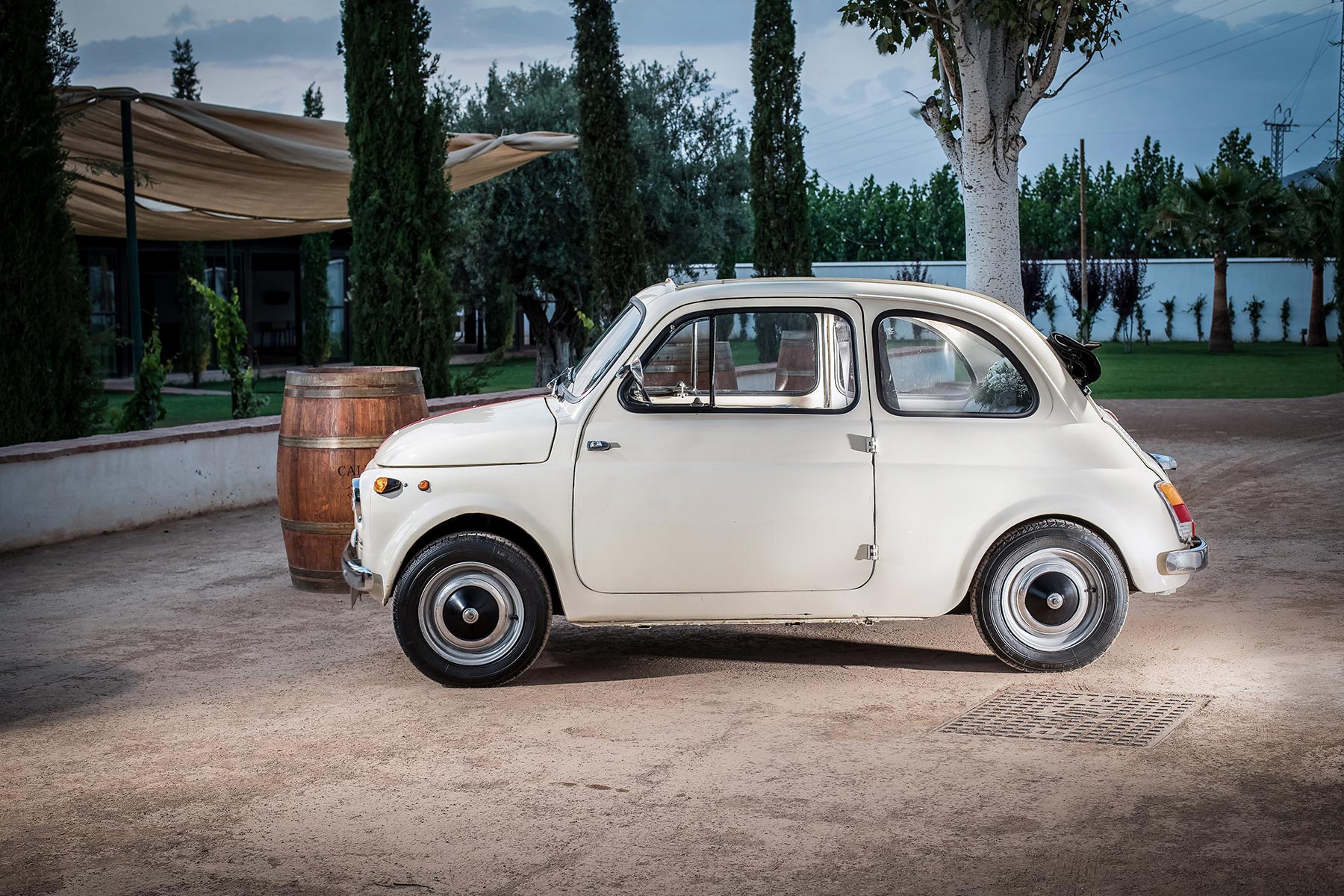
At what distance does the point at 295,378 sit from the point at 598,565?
273cm

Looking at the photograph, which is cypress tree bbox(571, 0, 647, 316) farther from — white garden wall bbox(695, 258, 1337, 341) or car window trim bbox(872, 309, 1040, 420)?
white garden wall bbox(695, 258, 1337, 341)

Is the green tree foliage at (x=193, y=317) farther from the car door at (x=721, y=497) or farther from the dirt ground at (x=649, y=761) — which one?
the car door at (x=721, y=497)

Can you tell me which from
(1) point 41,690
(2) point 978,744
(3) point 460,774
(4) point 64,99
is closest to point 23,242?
(4) point 64,99

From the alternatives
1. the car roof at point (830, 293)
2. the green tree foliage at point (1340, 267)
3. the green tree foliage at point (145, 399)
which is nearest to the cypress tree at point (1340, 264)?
the green tree foliage at point (1340, 267)

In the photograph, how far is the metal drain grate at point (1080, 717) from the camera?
5348 mm

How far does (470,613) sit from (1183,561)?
3.06 m

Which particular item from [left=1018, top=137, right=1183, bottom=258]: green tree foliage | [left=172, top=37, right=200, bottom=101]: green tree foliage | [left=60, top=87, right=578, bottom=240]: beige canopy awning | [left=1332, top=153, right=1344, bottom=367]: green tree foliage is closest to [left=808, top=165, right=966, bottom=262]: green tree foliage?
[left=1018, top=137, right=1183, bottom=258]: green tree foliage

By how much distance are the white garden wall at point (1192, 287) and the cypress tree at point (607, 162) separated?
27702 mm

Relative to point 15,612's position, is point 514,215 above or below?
above

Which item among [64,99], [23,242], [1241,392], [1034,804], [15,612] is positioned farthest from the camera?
[1241,392]

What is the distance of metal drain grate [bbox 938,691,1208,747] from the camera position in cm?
535

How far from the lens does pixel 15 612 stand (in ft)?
25.3

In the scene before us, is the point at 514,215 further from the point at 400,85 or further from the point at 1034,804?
the point at 1034,804

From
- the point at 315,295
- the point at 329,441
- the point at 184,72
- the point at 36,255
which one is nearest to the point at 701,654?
the point at 329,441
